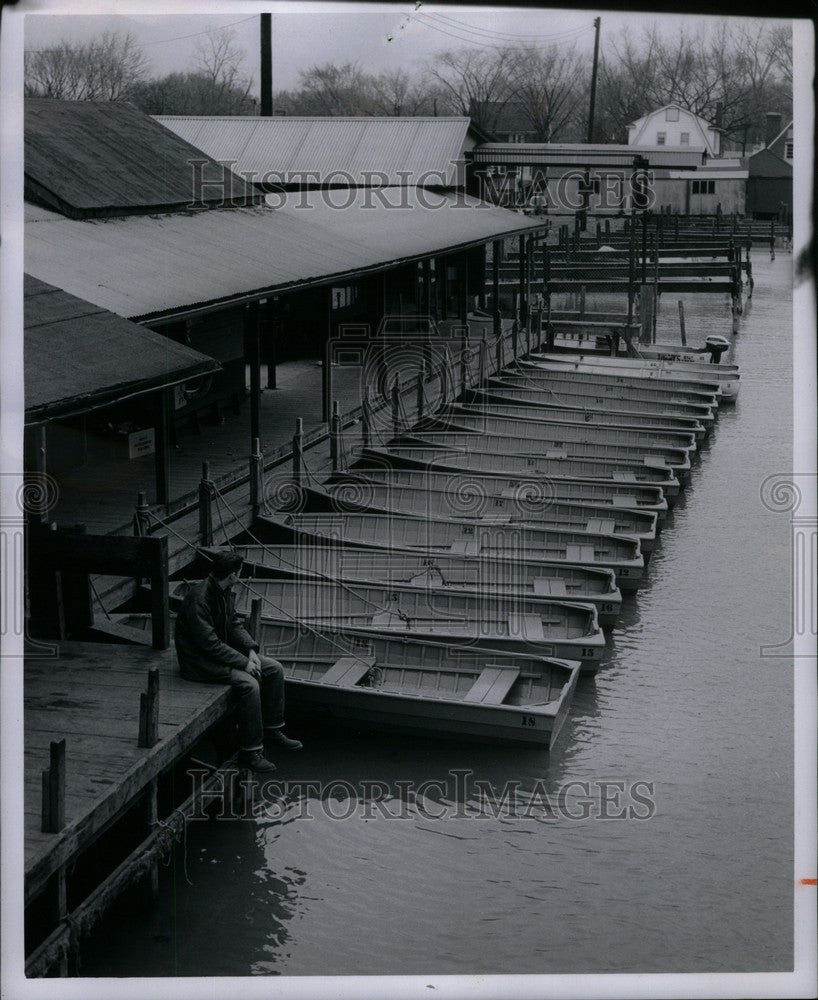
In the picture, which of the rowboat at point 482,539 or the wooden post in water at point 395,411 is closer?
the rowboat at point 482,539

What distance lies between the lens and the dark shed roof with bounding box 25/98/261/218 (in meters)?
17.4

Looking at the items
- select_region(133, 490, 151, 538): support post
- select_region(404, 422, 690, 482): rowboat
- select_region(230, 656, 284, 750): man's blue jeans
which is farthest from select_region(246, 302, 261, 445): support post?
select_region(230, 656, 284, 750): man's blue jeans

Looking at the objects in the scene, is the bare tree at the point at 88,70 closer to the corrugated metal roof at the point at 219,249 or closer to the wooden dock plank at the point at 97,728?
the corrugated metal roof at the point at 219,249

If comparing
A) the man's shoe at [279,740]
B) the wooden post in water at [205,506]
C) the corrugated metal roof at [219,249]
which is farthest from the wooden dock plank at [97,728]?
the corrugated metal roof at [219,249]

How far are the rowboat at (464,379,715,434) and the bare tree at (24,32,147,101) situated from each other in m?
30.5

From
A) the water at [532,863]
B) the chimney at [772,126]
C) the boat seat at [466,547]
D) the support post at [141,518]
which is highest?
the chimney at [772,126]

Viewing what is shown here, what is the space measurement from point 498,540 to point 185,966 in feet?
30.9

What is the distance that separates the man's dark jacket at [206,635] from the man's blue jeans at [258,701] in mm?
133

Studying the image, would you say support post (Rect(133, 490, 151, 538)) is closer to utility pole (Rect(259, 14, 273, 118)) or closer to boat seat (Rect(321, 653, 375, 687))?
boat seat (Rect(321, 653, 375, 687))

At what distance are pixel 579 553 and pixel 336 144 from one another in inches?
815

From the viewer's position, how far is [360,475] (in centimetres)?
1958

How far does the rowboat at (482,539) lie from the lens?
17375mm

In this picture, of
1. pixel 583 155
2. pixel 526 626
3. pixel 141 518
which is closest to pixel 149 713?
pixel 141 518

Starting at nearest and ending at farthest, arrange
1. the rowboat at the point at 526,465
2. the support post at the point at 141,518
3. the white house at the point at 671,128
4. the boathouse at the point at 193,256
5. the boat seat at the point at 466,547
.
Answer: the support post at the point at 141,518, the boathouse at the point at 193,256, the boat seat at the point at 466,547, the rowboat at the point at 526,465, the white house at the point at 671,128
